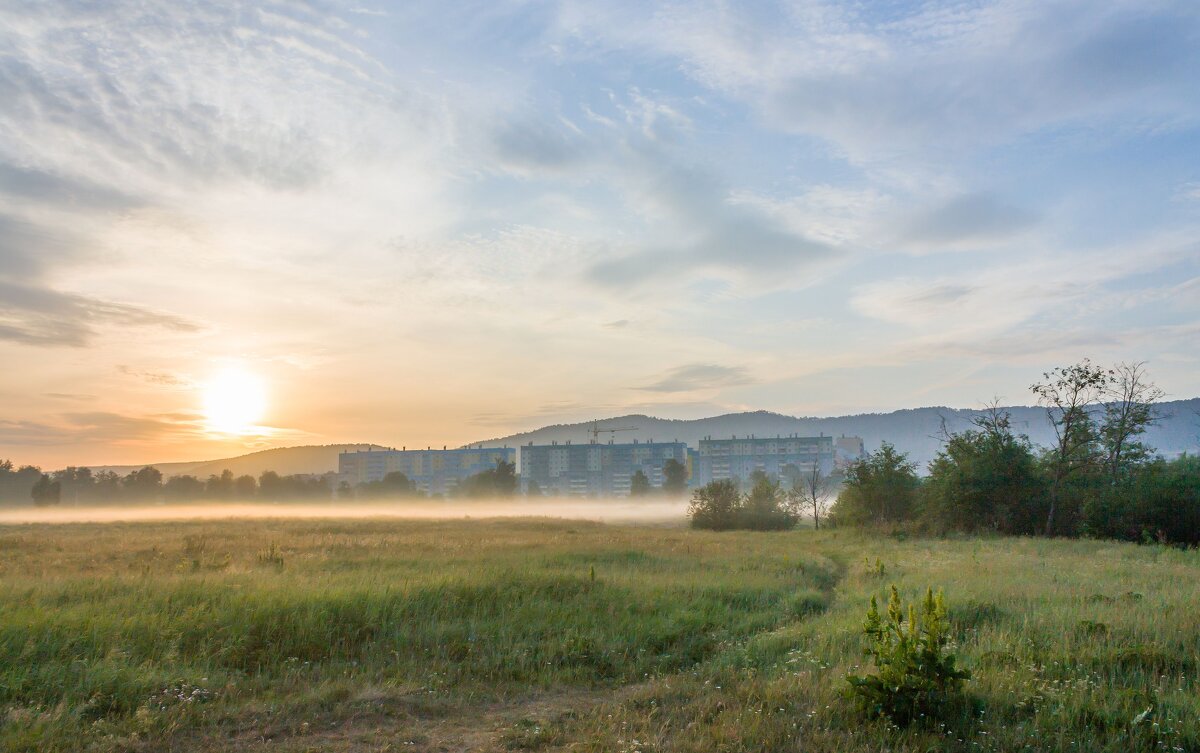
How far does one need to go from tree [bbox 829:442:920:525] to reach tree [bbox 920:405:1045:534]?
5110 millimetres

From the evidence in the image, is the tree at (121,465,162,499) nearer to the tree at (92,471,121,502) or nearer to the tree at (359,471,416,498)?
the tree at (92,471,121,502)

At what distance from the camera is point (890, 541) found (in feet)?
117

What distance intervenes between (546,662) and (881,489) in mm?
39965

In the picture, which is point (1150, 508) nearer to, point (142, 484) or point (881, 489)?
point (881, 489)

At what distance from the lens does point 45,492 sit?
330 feet

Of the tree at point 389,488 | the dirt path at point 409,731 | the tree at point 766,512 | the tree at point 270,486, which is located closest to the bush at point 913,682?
the dirt path at point 409,731

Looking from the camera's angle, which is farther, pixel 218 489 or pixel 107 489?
pixel 107 489

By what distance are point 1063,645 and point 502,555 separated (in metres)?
15.8

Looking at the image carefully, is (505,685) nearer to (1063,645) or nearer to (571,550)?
(1063,645)

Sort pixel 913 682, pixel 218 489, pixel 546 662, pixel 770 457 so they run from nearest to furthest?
1. pixel 913 682
2. pixel 546 662
3. pixel 218 489
4. pixel 770 457

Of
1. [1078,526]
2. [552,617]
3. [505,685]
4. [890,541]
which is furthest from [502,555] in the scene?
[1078,526]

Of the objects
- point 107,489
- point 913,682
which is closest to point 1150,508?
point 913,682

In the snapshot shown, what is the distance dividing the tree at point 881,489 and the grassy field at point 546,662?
27.9 metres

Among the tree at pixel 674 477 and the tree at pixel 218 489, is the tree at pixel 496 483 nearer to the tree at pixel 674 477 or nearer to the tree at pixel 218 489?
the tree at pixel 674 477
